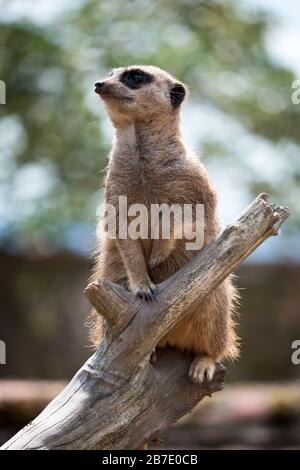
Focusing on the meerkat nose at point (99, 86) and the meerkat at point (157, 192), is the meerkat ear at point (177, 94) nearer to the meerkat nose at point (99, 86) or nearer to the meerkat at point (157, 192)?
the meerkat at point (157, 192)

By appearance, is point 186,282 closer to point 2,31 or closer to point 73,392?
point 73,392

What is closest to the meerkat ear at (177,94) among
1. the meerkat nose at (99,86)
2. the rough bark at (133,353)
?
the meerkat nose at (99,86)

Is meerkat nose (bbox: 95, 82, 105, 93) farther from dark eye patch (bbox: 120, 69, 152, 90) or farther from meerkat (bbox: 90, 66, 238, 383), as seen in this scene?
dark eye patch (bbox: 120, 69, 152, 90)

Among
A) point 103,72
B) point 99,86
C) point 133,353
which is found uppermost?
point 103,72

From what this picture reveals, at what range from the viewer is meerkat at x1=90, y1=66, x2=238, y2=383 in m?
4.26

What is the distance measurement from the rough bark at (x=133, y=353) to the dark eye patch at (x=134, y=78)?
1064mm

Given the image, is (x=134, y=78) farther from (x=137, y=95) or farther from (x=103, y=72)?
(x=103, y=72)

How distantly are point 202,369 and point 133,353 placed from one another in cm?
55

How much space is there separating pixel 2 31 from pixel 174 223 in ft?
22.5

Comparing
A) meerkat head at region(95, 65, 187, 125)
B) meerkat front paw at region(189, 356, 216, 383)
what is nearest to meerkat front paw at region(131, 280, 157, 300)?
meerkat front paw at region(189, 356, 216, 383)

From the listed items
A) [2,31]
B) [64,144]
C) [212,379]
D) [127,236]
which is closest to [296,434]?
[212,379]

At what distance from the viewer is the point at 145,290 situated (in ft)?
13.1

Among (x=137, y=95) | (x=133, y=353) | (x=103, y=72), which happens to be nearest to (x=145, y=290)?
(x=133, y=353)

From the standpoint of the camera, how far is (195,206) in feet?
14.1
